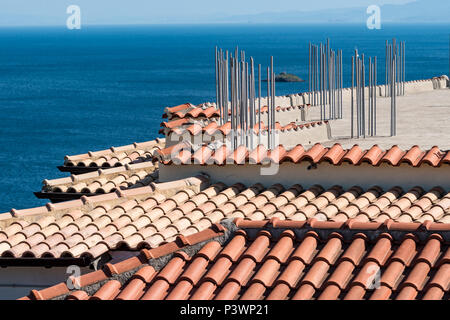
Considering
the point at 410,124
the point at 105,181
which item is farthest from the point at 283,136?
the point at 410,124

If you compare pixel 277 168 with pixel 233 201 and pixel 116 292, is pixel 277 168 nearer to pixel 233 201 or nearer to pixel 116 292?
pixel 233 201

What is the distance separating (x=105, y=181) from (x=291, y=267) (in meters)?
8.90

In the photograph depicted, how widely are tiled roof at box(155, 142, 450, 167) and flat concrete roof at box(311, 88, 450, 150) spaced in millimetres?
2842

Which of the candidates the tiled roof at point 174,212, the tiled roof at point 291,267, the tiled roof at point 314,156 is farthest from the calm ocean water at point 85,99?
the tiled roof at point 291,267

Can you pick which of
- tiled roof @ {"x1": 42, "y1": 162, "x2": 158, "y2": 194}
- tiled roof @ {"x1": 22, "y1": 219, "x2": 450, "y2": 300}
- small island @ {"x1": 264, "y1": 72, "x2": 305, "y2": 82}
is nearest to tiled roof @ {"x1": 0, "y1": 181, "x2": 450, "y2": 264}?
tiled roof @ {"x1": 22, "y1": 219, "x2": 450, "y2": 300}

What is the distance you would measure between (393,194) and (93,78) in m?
140

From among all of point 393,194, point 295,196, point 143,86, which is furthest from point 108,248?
point 143,86

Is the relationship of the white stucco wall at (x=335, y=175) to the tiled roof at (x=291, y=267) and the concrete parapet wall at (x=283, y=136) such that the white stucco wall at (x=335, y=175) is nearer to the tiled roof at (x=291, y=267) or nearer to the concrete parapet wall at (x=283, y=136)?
the concrete parapet wall at (x=283, y=136)

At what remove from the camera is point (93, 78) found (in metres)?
150

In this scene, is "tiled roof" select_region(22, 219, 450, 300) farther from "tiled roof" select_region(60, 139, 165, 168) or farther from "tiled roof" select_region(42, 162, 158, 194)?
"tiled roof" select_region(60, 139, 165, 168)

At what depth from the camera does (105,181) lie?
17750 millimetres

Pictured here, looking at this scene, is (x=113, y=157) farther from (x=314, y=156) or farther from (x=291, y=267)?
(x=291, y=267)

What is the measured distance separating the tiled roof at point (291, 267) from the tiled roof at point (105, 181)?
6.90 meters

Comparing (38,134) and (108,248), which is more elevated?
(108,248)
